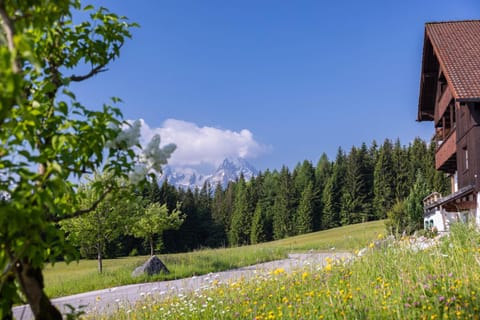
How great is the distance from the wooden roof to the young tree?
14.9 metres

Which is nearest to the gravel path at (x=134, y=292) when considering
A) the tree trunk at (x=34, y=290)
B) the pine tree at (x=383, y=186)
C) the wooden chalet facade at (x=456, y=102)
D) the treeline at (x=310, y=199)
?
the tree trunk at (x=34, y=290)

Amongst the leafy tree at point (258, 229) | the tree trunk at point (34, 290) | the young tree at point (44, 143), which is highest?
the young tree at point (44, 143)

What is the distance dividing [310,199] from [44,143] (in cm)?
6157

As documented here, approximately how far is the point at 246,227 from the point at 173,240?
13210 millimetres

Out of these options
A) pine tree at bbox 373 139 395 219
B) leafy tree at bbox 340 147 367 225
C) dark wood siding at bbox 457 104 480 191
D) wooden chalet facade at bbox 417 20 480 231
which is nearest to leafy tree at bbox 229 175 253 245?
leafy tree at bbox 340 147 367 225

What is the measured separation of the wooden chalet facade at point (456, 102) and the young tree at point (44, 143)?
12525 millimetres

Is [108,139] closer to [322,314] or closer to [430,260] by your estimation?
[322,314]

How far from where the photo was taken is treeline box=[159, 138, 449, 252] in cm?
5894

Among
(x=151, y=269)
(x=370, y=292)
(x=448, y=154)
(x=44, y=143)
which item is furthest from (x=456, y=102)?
(x=44, y=143)

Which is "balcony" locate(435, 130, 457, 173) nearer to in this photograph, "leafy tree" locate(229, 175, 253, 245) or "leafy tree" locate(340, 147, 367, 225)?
"leafy tree" locate(340, 147, 367, 225)

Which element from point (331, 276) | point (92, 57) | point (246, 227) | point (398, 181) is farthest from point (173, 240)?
point (92, 57)

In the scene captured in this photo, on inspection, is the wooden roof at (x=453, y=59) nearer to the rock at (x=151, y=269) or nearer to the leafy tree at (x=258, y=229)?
the rock at (x=151, y=269)

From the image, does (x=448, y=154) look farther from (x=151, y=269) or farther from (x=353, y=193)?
(x=353, y=193)

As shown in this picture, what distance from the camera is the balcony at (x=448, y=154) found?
19406mm
